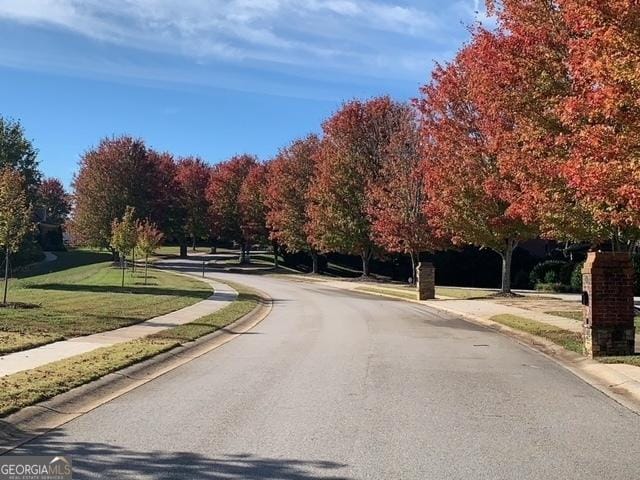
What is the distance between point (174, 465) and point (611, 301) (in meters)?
9.21

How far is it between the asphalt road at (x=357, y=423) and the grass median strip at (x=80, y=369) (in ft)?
2.59

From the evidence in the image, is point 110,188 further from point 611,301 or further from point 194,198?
point 611,301

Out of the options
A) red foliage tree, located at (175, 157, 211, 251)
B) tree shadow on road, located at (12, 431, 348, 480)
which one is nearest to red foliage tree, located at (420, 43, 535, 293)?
tree shadow on road, located at (12, 431, 348, 480)

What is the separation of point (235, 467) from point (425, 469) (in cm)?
155

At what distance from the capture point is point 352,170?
4647 centimetres

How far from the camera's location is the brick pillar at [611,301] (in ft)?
40.4

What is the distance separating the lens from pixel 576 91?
1491cm

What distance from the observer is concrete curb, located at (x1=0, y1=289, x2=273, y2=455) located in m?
6.87

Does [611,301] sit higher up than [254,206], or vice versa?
[254,206]

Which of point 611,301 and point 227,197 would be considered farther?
point 227,197

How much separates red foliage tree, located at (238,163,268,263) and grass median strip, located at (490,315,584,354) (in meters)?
44.2

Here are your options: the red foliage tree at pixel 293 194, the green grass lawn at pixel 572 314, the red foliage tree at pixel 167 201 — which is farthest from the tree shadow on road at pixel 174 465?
the red foliage tree at pixel 167 201

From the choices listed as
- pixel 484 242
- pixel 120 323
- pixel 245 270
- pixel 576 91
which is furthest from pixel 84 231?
pixel 576 91

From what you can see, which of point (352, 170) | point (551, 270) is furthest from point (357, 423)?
point (352, 170)
